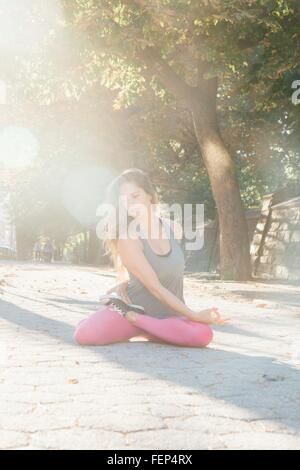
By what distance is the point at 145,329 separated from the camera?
5.39 m

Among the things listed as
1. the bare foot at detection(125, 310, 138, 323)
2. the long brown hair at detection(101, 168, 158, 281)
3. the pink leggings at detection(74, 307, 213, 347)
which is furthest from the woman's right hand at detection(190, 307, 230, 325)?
the long brown hair at detection(101, 168, 158, 281)

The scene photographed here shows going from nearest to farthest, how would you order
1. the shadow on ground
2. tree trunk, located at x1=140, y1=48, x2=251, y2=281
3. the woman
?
the shadow on ground → the woman → tree trunk, located at x1=140, y1=48, x2=251, y2=281

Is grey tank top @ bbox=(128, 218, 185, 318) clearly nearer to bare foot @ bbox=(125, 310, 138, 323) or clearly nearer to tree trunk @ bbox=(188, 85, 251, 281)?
bare foot @ bbox=(125, 310, 138, 323)

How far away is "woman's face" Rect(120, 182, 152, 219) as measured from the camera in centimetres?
538

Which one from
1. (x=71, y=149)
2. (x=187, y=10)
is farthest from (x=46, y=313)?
(x=71, y=149)

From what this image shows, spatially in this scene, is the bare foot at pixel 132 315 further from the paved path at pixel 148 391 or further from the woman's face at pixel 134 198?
the woman's face at pixel 134 198

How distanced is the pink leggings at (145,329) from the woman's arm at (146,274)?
19 centimetres

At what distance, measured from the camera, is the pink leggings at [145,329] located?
5379 mm

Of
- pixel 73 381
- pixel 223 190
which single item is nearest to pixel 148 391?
pixel 73 381

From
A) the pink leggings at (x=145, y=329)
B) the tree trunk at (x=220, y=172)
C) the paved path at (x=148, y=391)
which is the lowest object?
the paved path at (x=148, y=391)

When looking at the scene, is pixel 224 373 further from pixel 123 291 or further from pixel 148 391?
pixel 123 291

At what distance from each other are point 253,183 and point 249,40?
19.8 m

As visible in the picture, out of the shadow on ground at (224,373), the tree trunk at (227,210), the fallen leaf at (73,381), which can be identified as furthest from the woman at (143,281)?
the tree trunk at (227,210)
